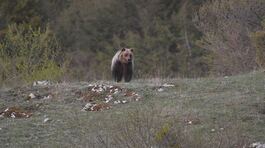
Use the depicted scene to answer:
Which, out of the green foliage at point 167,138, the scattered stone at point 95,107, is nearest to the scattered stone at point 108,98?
the scattered stone at point 95,107

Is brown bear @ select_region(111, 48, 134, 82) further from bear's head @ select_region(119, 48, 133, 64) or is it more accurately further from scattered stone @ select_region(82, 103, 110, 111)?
scattered stone @ select_region(82, 103, 110, 111)

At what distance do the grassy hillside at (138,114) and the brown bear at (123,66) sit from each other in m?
2.74

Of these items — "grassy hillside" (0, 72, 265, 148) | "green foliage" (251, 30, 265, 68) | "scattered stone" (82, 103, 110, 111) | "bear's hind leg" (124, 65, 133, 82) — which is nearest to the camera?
"grassy hillside" (0, 72, 265, 148)

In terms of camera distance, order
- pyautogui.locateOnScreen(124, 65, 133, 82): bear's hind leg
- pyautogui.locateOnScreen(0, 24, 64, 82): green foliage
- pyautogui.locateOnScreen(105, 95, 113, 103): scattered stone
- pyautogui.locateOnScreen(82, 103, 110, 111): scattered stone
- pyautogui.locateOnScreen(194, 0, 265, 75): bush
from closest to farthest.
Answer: pyautogui.locateOnScreen(82, 103, 110, 111): scattered stone
pyautogui.locateOnScreen(105, 95, 113, 103): scattered stone
pyautogui.locateOnScreen(124, 65, 133, 82): bear's hind leg
pyautogui.locateOnScreen(0, 24, 64, 82): green foliage
pyautogui.locateOnScreen(194, 0, 265, 75): bush

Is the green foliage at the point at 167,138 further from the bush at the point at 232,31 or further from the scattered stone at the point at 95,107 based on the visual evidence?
the bush at the point at 232,31

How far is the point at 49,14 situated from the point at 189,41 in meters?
12.8

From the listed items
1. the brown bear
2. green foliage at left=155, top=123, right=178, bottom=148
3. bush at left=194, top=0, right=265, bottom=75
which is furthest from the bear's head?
bush at left=194, top=0, right=265, bottom=75

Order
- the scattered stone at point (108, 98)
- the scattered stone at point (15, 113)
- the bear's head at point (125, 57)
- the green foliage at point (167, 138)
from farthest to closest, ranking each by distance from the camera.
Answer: the bear's head at point (125, 57) → the scattered stone at point (108, 98) → the scattered stone at point (15, 113) → the green foliage at point (167, 138)

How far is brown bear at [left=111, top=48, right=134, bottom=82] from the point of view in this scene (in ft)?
66.5

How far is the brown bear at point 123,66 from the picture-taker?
20.3 m

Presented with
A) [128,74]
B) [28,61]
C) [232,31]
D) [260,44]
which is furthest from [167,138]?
[232,31]

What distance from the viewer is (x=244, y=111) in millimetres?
13156

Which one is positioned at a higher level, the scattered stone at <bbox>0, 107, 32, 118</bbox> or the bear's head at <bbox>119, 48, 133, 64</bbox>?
the bear's head at <bbox>119, 48, 133, 64</bbox>

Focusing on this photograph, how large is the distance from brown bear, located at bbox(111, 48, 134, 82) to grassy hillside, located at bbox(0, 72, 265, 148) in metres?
2.74
